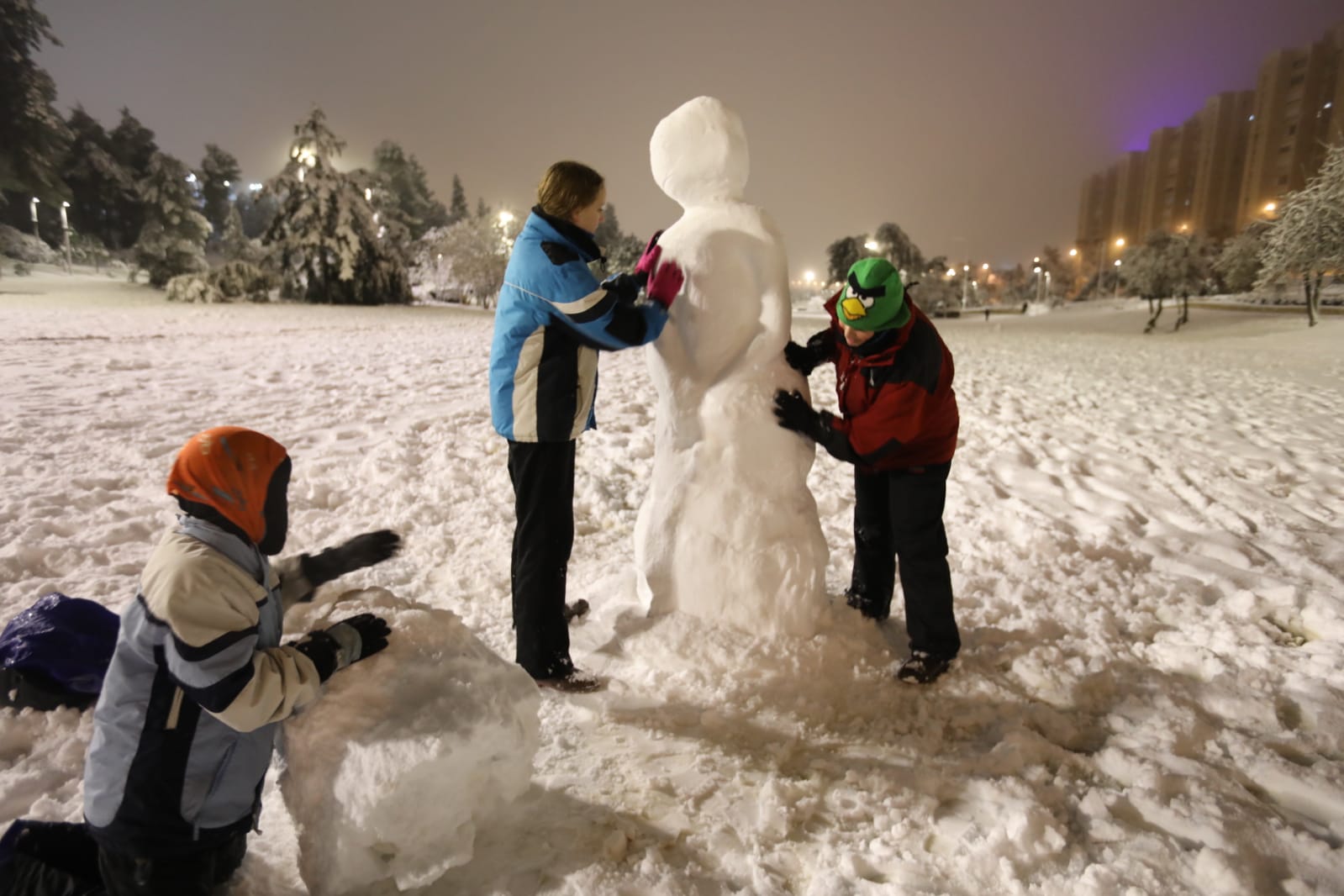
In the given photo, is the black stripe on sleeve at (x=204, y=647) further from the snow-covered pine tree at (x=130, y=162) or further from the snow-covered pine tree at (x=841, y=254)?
the snow-covered pine tree at (x=841, y=254)

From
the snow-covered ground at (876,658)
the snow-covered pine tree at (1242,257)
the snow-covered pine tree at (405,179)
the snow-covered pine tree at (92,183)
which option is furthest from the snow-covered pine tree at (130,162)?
the snow-covered pine tree at (1242,257)

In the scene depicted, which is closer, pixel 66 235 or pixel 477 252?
pixel 66 235

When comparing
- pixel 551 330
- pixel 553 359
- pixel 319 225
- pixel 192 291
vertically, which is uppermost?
pixel 319 225

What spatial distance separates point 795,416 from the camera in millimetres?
3043

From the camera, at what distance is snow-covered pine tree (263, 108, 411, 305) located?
22.5m

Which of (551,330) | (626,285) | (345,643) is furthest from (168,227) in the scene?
(345,643)

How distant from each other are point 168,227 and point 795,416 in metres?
30.9

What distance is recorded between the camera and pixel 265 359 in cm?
1066

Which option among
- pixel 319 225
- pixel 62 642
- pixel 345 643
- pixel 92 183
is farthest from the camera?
pixel 92 183

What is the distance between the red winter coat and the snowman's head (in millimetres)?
695

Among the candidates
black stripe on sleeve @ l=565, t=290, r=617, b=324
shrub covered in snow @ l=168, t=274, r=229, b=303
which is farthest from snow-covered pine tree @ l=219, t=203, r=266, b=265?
black stripe on sleeve @ l=565, t=290, r=617, b=324

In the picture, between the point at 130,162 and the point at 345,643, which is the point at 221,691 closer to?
the point at 345,643

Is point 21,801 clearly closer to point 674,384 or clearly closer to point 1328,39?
point 674,384

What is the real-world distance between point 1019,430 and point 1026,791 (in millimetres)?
6105
